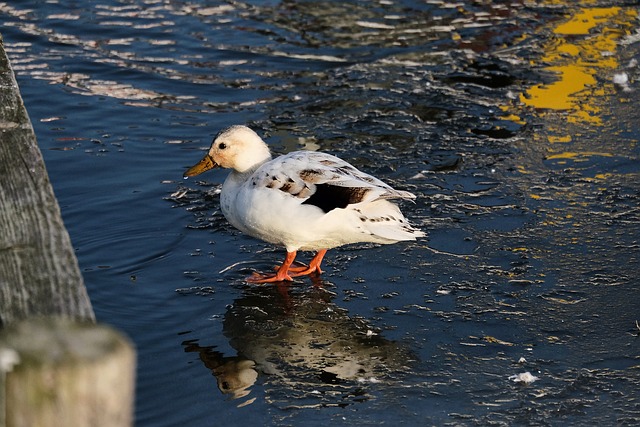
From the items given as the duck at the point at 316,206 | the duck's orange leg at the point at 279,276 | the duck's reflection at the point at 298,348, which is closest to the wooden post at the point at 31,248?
the duck's reflection at the point at 298,348

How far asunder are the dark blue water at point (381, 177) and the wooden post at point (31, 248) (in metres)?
1.67

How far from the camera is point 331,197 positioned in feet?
19.2

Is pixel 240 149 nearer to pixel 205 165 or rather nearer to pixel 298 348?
pixel 205 165

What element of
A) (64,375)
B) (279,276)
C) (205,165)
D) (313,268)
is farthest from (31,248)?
(205,165)

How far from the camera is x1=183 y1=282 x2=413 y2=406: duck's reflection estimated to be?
505cm

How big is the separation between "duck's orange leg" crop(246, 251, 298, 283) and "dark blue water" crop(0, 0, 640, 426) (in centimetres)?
8

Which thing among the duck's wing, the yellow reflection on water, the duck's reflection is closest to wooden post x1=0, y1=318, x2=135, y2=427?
the duck's reflection

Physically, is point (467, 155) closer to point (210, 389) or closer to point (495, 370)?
point (495, 370)

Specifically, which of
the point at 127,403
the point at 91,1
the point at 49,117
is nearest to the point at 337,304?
the point at 127,403

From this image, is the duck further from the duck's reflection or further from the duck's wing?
the duck's reflection

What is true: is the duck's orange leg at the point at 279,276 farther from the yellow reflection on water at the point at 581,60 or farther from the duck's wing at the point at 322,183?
the yellow reflection on water at the point at 581,60

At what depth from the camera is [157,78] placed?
1043 cm

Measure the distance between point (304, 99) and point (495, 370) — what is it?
16.9 feet

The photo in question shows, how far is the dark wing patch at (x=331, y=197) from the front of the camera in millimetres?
5832
